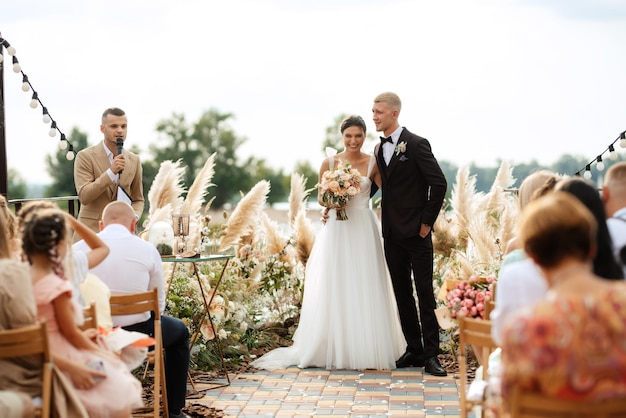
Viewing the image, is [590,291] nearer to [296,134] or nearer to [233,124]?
[296,134]

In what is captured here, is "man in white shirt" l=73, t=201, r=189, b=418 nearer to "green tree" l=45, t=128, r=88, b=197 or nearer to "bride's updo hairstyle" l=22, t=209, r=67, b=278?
"bride's updo hairstyle" l=22, t=209, r=67, b=278

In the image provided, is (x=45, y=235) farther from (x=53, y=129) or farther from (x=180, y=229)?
(x=53, y=129)

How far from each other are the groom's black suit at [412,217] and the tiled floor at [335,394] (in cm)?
47

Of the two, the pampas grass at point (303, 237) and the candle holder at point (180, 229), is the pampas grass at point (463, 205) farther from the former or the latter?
the candle holder at point (180, 229)

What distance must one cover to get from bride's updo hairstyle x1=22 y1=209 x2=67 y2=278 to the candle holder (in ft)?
9.22

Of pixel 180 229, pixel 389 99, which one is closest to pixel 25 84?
pixel 180 229

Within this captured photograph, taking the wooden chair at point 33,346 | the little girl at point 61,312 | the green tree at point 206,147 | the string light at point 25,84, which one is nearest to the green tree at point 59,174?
the green tree at point 206,147

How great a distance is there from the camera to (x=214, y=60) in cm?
5859

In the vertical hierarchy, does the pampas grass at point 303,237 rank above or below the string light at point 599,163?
below

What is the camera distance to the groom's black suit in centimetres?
753

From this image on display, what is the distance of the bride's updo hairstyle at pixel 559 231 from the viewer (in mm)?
3031

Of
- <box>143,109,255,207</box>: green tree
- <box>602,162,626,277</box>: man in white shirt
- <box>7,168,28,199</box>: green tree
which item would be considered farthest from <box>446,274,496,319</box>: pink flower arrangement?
<box>7,168,28,199</box>: green tree

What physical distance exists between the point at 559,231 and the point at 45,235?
2.31 metres

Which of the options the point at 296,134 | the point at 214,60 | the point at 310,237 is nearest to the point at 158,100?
the point at 214,60
